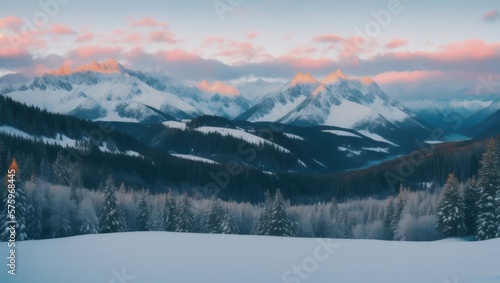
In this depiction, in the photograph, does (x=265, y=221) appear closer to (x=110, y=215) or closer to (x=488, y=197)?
(x=110, y=215)

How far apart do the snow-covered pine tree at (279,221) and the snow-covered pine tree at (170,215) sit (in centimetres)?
1694

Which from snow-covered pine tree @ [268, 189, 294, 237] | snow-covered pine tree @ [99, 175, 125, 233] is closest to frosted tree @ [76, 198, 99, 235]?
snow-covered pine tree @ [99, 175, 125, 233]

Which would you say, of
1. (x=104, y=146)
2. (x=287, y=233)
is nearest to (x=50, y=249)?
(x=287, y=233)

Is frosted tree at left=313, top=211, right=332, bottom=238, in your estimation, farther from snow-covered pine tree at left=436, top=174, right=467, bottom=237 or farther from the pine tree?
snow-covered pine tree at left=436, top=174, right=467, bottom=237

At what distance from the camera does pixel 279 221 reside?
2817 inches

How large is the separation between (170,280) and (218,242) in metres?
10.3

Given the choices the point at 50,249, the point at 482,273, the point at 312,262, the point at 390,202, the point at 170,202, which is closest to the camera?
the point at 482,273

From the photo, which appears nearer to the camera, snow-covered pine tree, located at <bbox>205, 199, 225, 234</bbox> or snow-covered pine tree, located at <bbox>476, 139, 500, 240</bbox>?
snow-covered pine tree, located at <bbox>476, 139, 500, 240</bbox>

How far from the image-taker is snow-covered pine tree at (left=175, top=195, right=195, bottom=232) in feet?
260

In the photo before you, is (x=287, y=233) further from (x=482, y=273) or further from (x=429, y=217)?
(x=482, y=273)

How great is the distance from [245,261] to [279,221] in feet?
135

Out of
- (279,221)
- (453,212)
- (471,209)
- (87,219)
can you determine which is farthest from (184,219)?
(471,209)

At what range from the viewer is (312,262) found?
30.5m

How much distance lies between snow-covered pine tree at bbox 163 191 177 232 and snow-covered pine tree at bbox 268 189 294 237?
16.9 meters
